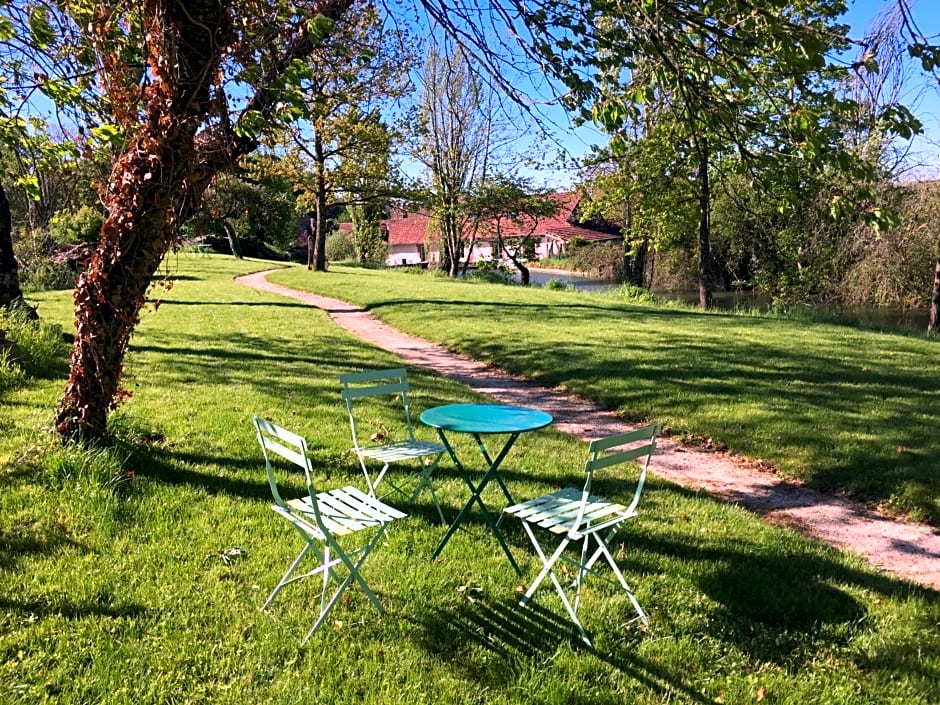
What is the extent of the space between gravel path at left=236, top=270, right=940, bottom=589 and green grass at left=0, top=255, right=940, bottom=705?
0.41 metres

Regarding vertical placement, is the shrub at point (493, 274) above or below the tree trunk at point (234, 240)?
below

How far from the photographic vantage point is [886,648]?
11.1ft

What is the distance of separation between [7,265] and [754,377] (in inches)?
423

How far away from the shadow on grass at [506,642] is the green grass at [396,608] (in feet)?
0.04

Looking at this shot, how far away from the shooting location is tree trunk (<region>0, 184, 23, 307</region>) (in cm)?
911

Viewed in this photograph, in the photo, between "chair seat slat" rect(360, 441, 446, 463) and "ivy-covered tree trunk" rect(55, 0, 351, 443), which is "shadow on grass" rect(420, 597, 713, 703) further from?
"ivy-covered tree trunk" rect(55, 0, 351, 443)

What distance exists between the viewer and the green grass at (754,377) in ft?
20.6

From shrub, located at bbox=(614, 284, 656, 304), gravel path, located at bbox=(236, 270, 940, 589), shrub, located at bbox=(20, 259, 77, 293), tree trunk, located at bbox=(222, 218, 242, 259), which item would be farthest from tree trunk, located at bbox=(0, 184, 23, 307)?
tree trunk, located at bbox=(222, 218, 242, 259)

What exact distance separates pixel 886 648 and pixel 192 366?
860 cm

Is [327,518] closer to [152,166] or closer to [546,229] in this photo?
[152,166]

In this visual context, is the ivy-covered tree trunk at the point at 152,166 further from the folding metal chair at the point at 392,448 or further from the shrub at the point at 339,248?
the shrub at the point at 339,248

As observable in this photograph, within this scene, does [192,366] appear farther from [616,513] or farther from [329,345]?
[616,513]

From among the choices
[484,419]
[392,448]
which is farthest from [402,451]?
[484,419]

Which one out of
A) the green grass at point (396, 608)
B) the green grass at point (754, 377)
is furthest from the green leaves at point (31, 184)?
the green grass at point (754, 377)
